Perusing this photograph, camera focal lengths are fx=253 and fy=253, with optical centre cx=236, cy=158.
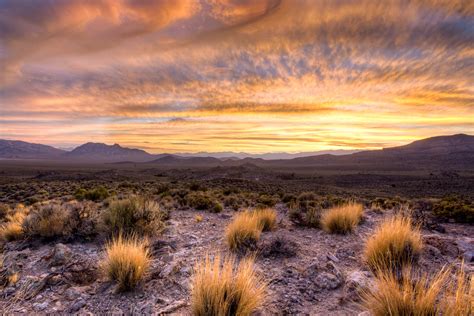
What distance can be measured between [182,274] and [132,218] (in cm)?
334

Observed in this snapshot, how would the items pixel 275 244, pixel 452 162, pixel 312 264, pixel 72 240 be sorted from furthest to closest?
pixel 452 162, pixel 72 240, pixel 275 244, pixel 312 264

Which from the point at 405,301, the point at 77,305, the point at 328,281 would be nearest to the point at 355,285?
the point at 328,281

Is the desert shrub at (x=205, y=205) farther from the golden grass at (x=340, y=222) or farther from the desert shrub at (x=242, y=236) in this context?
the desert shrub at (x=242, y=236)

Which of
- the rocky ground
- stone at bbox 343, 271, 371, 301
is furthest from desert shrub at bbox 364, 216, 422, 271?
stone at bbox 343, 271, 371, 301

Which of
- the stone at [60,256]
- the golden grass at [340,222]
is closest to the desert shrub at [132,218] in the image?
the stone at [60,256]

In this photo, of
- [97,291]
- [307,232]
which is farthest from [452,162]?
[97,291]

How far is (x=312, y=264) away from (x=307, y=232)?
2962mm

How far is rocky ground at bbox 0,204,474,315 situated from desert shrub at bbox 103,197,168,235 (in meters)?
0.45

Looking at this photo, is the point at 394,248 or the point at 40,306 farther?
the point at 394,248

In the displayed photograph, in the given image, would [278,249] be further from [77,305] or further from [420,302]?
[77,305]

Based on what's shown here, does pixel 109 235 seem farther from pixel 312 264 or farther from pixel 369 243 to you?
pixel 369 243

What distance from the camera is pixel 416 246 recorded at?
4801 millimetres

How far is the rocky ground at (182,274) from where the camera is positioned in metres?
3.60

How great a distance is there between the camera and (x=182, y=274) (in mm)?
4578
